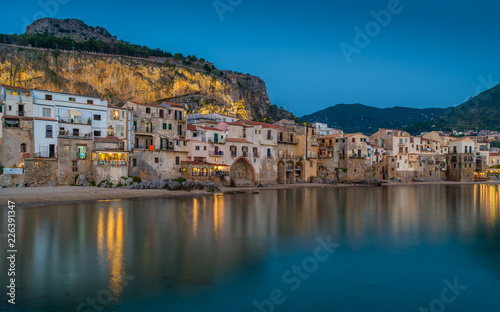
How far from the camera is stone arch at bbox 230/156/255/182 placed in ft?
183

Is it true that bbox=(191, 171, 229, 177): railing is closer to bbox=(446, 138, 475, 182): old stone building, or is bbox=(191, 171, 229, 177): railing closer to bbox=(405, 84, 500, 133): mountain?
bbox=(446, 138, 475, 182): old stone building

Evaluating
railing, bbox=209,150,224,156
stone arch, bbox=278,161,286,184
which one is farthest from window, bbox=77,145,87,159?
stone arch, bbox=278,161,286,184

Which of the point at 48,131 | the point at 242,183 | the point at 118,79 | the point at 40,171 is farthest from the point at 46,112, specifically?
the point at 118,79

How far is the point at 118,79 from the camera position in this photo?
290 feet

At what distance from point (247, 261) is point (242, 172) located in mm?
40226

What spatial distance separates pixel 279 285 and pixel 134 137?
122 ft

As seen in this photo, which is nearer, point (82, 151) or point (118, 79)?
point (82, 151)

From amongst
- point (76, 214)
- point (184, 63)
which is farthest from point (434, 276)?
point (184, 63)

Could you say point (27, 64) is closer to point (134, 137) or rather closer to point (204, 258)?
point (134, 137)

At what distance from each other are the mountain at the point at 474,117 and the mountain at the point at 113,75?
9619 cm

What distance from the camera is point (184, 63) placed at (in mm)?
108688

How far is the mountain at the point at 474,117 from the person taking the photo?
512ft

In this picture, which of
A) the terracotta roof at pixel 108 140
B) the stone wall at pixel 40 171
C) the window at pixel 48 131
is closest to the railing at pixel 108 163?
the terracotta roof at pixel 108 140

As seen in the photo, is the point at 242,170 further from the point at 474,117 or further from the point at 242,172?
the point at 474,117
